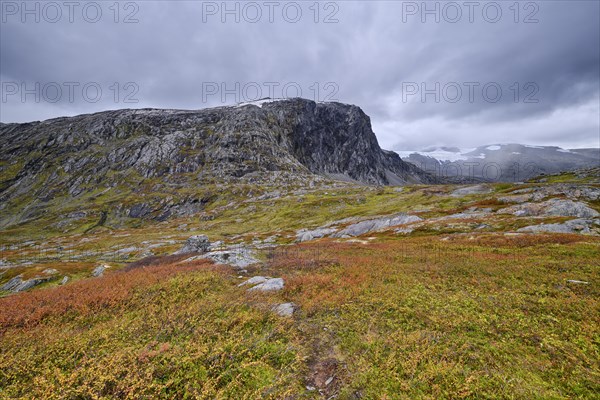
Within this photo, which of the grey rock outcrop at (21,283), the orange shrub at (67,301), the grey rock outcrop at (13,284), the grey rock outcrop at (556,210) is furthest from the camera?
the grey rock outcrop at (556,210)

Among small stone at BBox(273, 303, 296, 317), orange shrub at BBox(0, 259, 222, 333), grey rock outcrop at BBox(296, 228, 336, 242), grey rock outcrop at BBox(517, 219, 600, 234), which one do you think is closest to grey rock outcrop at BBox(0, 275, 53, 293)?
orange shrub at BBox(0, 259, 222, 333)

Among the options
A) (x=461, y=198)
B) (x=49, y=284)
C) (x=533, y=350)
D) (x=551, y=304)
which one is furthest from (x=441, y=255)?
(x=461, y=198)

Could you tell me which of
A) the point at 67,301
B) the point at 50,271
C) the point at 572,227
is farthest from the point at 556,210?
the point at 50,271

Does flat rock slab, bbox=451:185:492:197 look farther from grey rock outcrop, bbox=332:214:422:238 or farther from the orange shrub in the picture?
the orange shrub

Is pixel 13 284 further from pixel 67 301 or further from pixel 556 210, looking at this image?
pixel 556 210

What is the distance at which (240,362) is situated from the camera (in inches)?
426

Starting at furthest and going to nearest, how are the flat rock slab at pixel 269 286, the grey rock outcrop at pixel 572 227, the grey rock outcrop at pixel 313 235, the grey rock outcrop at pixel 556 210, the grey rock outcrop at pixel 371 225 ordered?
the grey rock outcrop at pixel 313 235 < the grey rock outcrop at pixel 371 225 < the grey rock outcrop at pixel 556 210 < the grey rock outcrop at pixel 572 227 < the flat rock slab at pixel 269 286

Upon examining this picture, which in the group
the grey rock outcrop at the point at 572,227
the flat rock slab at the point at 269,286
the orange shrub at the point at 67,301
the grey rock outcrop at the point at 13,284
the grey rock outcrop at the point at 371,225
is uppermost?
the grey rock outcrop at the point at 572,227

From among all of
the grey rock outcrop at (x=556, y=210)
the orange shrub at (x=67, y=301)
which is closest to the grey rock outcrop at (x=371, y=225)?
the grey rock outcrop at (x=556, y=210)

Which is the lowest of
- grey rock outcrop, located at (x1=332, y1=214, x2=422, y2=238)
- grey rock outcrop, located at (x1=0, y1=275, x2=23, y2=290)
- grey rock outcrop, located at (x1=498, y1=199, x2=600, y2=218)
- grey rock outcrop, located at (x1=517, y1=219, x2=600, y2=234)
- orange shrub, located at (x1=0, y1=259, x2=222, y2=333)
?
grey rock outcrop, located at (x1=0, y1=275, x2=23, y2=290)

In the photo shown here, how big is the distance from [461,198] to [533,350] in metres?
90.1

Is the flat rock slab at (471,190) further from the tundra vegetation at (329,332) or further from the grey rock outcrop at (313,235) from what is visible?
the tundra vegetation at (329,332)

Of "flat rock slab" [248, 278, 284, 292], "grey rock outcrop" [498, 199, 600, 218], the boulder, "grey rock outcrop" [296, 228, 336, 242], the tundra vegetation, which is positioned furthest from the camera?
"grey rock outcrop" [296, 228, 336, 242]

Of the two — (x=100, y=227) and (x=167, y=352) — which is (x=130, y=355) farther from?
(x=100, y=227)
